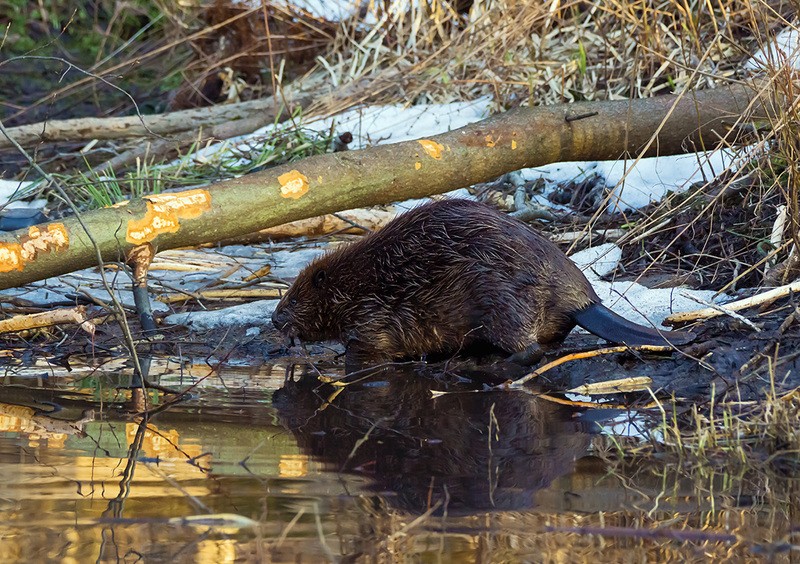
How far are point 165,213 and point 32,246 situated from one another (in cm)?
48

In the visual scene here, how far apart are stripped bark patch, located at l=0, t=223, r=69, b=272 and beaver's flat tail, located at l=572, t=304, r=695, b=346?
1800 mm

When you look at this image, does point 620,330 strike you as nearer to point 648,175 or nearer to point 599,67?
point 648,175

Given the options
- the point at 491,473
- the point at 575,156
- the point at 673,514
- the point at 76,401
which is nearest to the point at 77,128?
the point at 575,156

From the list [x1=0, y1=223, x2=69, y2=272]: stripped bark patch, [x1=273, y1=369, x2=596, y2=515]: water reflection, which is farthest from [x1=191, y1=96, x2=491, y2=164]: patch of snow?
[x1=273, y1=369, x2=596, y2=515]: water reflection

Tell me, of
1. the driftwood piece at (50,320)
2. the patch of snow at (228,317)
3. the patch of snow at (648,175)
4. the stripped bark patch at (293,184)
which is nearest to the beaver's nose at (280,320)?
the patch of snow at (228,317)

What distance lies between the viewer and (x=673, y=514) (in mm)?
1967

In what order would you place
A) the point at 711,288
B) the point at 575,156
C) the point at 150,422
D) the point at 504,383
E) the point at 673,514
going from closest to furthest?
the point at 673,514
the point at 150,422
the point at 504,383
the point at 711,288
the point at 575,156

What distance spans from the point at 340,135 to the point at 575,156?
6.08 feet

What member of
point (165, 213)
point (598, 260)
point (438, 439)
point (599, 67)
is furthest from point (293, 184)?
point (599, 67)

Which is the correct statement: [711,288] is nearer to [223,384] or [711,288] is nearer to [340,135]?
[223,384]

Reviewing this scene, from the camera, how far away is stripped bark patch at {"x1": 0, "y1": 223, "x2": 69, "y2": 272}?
3533 mm

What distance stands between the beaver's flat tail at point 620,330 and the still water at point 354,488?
425 mm

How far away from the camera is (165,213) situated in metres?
3.76

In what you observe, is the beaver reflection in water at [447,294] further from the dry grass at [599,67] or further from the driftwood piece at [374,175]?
the dry grass at [599,67]
